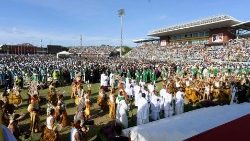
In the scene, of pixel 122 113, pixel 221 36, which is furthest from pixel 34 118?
pixel 221 36

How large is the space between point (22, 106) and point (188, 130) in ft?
36.0

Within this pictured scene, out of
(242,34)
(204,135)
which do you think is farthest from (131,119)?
(242,34)

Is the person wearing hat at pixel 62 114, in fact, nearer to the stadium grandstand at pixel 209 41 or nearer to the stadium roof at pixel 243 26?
the stadium grandstand at pixel 209 41

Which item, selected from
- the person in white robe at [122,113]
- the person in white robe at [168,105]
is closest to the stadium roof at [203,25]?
the person in white robe at [168,105]

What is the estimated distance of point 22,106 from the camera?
16484 mm

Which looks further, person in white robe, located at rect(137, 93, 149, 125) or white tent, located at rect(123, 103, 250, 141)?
person in white robe, located at rect(137, 93, 149, 125)

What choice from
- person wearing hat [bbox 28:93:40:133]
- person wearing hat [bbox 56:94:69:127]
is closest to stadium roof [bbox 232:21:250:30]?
person wearing hat [bbox 56:94:69:127]

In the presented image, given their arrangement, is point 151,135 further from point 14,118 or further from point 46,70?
point 46,70

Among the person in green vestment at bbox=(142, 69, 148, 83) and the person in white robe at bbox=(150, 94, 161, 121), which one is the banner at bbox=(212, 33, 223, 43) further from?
the person in white robe at bbox=(150, 94, 161, 121)

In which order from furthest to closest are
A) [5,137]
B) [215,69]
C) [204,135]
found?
[215,69] → [204,135] → [5,137]

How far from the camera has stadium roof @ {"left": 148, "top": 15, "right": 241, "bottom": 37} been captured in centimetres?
4712

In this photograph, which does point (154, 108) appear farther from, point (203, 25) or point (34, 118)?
point (203, 25)

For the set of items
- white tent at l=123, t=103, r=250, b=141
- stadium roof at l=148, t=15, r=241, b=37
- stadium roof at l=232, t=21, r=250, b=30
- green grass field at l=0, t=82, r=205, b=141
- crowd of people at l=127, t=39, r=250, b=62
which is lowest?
green grass field at l=0, t=82, r=205, b=141

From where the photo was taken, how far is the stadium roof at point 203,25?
47.1 metres
